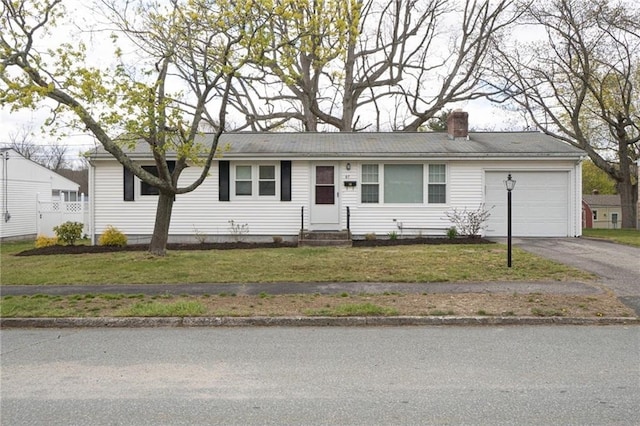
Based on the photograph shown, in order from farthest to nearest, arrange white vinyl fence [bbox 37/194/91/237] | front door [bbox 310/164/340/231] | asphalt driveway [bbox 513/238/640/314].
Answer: white vinyl fence [bbox 37/194/91/237] → front door [bbox 310/164/340/231] → asphalt driveway [bbox 513/238/640/314]

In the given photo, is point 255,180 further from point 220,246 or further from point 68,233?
point 68,233

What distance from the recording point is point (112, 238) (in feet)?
51.3

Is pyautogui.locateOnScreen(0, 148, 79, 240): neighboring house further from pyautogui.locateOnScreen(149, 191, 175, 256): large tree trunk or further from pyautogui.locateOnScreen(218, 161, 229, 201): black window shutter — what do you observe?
pyautogui.locateOnScreen(149, 191, 175, 256): large tree trunk

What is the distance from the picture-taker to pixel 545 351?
5492 millimetres

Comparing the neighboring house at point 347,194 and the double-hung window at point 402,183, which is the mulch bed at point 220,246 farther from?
the double-hung window at point 402,183

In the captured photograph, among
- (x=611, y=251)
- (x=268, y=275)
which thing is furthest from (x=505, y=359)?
(x=611, y=251)

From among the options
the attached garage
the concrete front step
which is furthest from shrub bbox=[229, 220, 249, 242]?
the attached garage

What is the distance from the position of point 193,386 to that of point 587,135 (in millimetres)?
33874

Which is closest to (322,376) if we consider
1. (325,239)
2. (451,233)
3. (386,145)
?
(325,239)

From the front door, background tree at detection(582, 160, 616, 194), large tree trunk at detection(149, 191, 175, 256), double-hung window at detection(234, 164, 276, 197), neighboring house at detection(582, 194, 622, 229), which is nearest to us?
large tree trunk at detection(149, 191, 175, 256)

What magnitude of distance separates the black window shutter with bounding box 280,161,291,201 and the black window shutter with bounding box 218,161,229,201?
185 centimetres

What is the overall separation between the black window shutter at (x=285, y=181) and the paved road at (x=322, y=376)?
10.3m

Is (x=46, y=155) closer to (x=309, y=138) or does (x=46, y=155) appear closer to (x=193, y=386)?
(x=309, y=138)

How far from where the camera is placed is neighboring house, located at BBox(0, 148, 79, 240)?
23.1 meters
